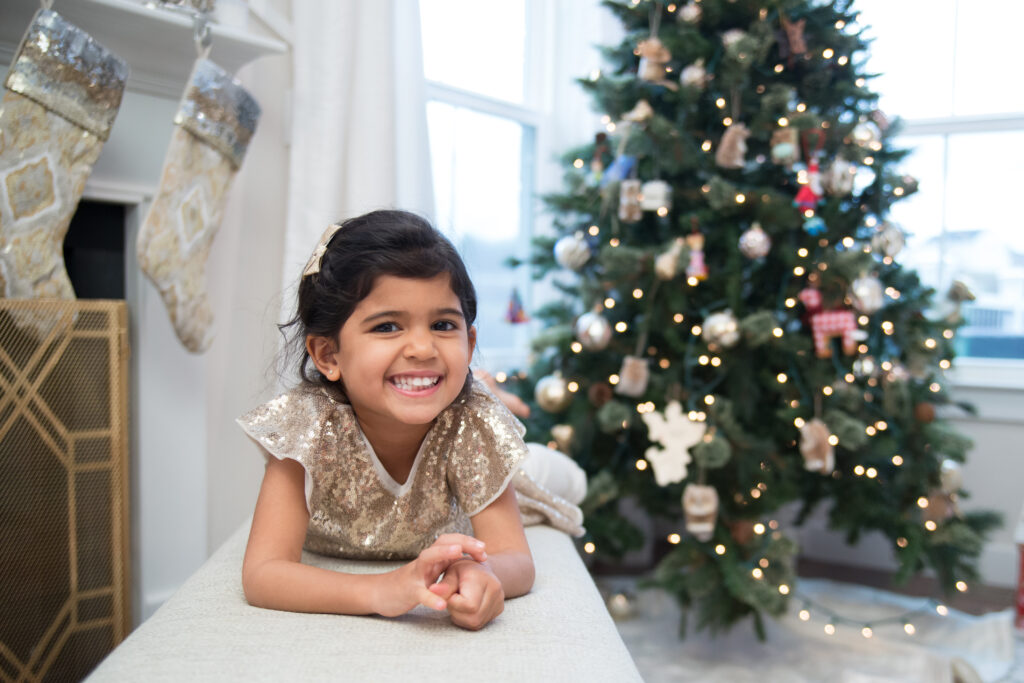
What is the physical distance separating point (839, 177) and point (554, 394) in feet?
3.10

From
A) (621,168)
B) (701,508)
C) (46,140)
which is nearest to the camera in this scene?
(46,140)

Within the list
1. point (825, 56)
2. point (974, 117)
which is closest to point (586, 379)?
point (825, 56)

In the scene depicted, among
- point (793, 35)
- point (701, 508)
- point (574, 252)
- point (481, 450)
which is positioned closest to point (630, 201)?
point (574, 252)

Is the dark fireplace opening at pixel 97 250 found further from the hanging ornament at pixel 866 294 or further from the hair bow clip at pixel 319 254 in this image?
the hanging ornament at pixel 866 294

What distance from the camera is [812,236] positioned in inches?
80.2

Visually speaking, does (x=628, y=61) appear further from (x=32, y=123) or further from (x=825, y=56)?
Answer: (x=32, y=123)

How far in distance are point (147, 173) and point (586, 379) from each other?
4.07 feet

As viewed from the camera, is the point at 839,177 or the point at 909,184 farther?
the point at 909,184

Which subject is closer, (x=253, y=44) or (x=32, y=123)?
(x=32, y=123)

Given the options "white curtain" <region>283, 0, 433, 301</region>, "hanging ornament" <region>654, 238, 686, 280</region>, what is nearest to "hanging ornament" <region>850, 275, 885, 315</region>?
"hanging ornament" <region>654, 238, 686, 280</region>

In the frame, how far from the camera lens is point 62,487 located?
129cm

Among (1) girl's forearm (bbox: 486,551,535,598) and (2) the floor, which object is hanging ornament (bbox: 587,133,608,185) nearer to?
(2) the floor

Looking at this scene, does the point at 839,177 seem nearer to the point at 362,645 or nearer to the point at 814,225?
the point at 814,225

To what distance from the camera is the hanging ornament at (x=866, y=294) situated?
6.36 feet
